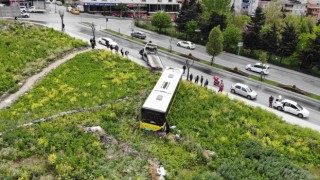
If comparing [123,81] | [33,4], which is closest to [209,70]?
[123,81]

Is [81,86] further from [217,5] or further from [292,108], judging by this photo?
[217,5]

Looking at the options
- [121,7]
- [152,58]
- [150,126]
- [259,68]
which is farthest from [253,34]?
[121,7]

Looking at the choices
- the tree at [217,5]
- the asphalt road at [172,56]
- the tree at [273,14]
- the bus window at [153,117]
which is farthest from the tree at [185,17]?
the bus window at [153,117]

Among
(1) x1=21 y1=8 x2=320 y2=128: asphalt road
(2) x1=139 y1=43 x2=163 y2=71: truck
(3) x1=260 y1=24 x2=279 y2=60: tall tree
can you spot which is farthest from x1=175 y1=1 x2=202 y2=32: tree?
(2) x1=139 y1=43 x2=163 y2=71: truck

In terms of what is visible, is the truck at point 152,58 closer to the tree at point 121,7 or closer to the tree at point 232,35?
the tree at point 232,35

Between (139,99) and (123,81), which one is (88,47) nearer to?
(123,81)

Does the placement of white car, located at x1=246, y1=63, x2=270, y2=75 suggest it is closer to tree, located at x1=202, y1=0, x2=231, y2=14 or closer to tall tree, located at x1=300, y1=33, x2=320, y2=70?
tall tree, located at x1=300, y1=33, x2=320, y2=70
